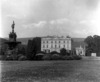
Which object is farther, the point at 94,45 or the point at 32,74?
the point at 94,45

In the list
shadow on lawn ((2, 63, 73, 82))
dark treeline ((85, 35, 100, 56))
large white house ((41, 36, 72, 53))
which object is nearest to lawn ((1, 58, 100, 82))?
shadow on lawn ((2, 63, 73, 82))

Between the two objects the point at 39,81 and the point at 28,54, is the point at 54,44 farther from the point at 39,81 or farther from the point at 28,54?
the point at 39,81

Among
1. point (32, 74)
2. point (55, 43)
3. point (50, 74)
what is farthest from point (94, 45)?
point (32, 74)

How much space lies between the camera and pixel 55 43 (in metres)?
92.9

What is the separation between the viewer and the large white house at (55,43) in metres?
91.9

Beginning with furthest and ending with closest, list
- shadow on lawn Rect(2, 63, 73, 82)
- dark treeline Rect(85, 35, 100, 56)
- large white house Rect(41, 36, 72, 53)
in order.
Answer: large white house Rect(41, 36, 72, 53) → dark treeline Rect(85, 35, 100, 56) → shadow on lawn Rect(2, 63, 73, 82)

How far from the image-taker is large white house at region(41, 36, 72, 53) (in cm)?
9194

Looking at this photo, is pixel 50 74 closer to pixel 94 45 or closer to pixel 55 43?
pixel 55 43

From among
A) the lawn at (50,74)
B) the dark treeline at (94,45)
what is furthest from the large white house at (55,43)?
the lawn at (50,74)

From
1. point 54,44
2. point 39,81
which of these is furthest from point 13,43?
point 54,44

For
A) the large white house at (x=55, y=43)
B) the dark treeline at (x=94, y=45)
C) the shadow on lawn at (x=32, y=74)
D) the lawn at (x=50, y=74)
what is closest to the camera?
the lawn at (x=50, y=74)

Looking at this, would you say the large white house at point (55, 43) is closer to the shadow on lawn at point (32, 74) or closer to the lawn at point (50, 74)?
the lawn at point (50, 74)

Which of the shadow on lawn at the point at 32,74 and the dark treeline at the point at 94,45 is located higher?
the dark treeline at the point at 94,45

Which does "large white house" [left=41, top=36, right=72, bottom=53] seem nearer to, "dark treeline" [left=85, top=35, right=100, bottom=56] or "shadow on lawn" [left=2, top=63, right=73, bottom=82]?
"dark treeline" [left=85, top=35, right=100, bottom=56]
